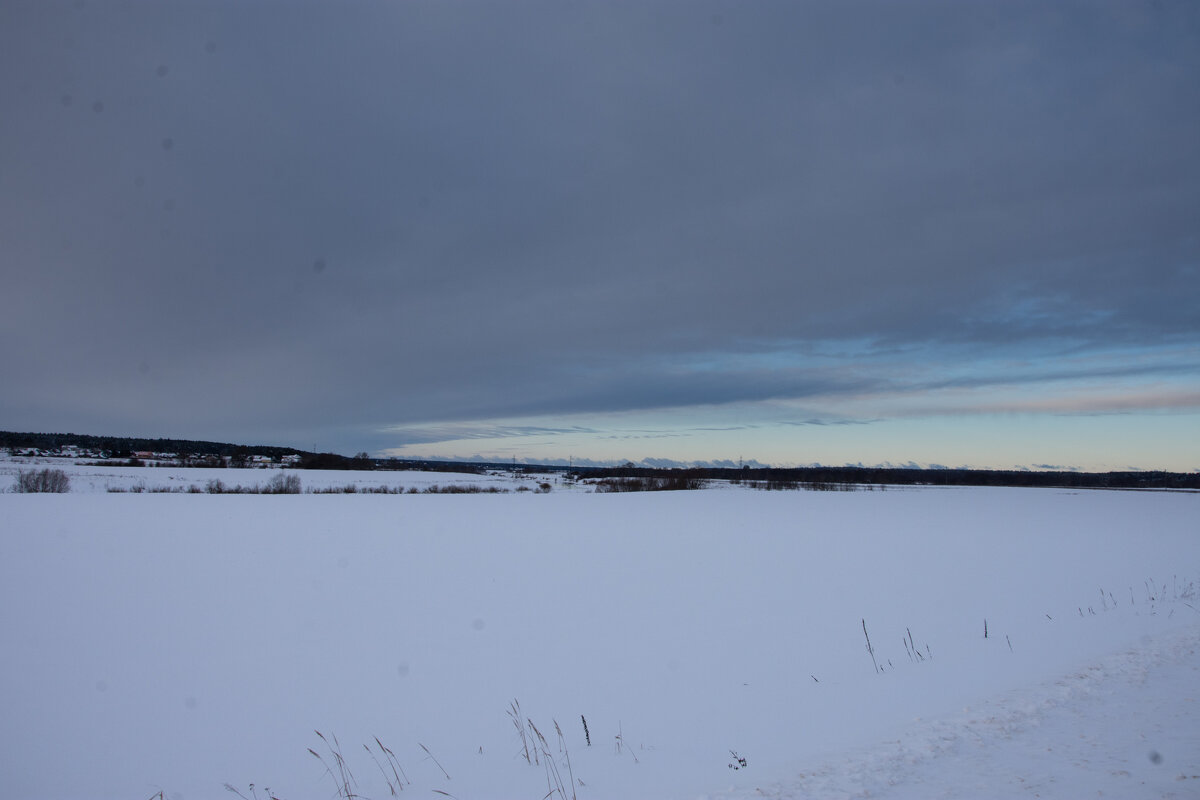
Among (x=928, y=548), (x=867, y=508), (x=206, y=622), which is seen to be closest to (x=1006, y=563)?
(x=928, y=548)

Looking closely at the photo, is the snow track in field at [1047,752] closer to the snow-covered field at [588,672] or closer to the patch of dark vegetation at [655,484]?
the snow-covered field at [588,672]

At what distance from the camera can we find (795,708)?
7.19m

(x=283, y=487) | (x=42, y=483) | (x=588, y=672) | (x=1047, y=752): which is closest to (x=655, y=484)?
(x=283, y=487)

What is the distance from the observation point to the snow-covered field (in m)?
5.18

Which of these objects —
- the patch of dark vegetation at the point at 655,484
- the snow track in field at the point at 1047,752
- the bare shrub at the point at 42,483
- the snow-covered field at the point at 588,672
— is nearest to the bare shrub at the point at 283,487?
the bare shrub at the point at 42,483

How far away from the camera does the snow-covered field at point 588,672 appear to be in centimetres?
518

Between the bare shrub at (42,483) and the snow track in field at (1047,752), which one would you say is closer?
the snow track in field at (1047,752)

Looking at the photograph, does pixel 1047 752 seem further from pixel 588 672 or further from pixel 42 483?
pixel 42 483

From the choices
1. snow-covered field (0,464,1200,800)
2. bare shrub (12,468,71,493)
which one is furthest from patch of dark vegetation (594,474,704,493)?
snow-covered field (0,464,1200,800)

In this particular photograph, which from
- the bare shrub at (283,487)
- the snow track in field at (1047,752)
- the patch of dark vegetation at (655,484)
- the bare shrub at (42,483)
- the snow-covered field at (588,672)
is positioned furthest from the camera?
the patch of dark vegetation at (655,484)

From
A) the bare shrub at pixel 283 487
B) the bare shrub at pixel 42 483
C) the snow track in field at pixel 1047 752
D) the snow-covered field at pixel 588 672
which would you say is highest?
the snow track in field at pixel 1047 752

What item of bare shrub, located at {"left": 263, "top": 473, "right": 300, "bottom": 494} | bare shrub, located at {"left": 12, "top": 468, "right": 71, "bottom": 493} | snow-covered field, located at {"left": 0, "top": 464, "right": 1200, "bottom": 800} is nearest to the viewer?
snow-covered field, located at {"left": 0, "top": 464, "right": 1200, "bottom": 800}

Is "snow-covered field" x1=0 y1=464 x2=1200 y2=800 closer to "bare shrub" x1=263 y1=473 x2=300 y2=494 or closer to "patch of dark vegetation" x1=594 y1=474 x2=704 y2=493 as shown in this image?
"bare shrub" x1=263 y1=473 x2=300 y2=494

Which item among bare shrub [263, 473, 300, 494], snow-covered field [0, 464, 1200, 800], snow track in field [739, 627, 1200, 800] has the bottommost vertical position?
bare shrub [263, 473, 300, 494]
